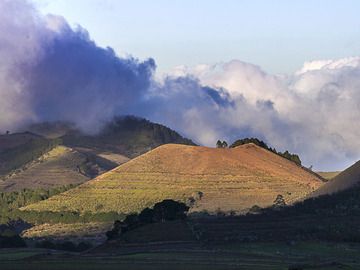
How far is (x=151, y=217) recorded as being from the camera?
574 feet

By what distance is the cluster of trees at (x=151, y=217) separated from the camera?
171750mm

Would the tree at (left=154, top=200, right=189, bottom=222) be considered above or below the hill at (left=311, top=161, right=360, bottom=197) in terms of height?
below

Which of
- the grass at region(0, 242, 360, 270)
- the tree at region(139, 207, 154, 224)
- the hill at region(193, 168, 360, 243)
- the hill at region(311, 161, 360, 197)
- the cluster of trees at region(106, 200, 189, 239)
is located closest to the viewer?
the grass at region(0, 242, 360, 270)

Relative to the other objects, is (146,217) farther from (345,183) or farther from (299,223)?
(345,183)

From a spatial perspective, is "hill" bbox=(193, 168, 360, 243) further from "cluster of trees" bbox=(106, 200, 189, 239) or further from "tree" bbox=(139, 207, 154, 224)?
"tree" bbox=(139, 207, 154, 224)

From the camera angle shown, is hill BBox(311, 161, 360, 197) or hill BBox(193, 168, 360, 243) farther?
hill BBox(311, 161, 360, 197)

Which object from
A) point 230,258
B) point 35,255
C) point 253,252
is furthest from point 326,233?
point 35,255

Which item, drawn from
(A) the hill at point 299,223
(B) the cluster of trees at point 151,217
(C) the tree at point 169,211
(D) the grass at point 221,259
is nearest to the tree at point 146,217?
(B) the cluster of trees at point 151,217

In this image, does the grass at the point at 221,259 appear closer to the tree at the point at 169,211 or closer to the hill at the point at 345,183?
the tree at the point at 169,211

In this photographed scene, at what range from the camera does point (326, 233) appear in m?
152

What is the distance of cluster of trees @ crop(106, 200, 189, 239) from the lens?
563ft

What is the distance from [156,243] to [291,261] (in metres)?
32.3

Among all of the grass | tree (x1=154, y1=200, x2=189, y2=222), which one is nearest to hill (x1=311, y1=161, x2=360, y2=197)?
tree (x1=154, y1=200, x2=189, y2=222)

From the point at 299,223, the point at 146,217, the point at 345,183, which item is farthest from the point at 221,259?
the point at 345,183
